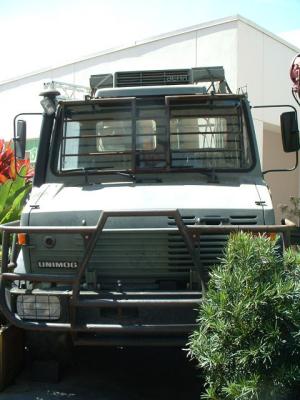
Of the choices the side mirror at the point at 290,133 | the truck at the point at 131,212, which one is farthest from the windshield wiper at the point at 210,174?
the side mirror at the point at 290,133

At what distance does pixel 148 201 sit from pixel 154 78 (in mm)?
1910

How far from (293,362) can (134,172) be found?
2.49 m

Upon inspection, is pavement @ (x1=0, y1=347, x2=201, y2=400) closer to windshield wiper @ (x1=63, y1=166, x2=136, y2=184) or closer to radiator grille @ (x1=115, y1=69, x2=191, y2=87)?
windshield wiper @ (x1=63, y1=166, x2=136, y2=184)

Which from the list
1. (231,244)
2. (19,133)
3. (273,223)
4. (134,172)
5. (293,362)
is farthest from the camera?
(19,133)

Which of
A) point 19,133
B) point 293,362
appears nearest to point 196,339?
point 293,362

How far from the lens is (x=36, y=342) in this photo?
4.70 meters

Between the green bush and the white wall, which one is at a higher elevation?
the white wall

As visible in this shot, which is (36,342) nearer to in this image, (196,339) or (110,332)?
(110,332)

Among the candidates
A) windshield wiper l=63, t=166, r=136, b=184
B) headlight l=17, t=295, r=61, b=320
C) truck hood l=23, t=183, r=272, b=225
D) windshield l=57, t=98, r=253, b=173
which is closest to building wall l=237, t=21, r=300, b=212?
windshield l=57, t=98, r=253, b=173

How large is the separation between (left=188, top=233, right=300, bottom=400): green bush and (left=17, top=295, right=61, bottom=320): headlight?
1310 millimetres

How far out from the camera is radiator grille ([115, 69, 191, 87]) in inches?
229

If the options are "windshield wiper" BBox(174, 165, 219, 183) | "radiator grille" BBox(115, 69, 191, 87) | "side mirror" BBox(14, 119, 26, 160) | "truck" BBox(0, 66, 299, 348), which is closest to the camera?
"truck" BBox(0, 66, 299, 348)

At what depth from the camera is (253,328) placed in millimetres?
3137

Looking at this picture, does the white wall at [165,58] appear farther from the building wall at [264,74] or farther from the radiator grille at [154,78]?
the radiator grille at [154,78]
